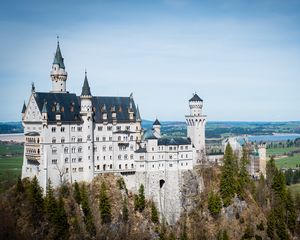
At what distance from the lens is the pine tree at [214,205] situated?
3787 inches

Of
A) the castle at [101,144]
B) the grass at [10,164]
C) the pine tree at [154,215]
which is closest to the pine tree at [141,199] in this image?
the pine tree at [154,215]

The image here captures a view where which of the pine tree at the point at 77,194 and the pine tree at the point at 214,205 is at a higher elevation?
the pine tree at the point at 77,194

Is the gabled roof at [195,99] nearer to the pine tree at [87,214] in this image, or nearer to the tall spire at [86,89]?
the tall spire at [86,89]

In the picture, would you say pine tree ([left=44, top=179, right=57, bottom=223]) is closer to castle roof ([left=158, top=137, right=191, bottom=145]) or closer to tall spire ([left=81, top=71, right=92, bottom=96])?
tall spire ([left=81, top=71, right=92, bottom=96])

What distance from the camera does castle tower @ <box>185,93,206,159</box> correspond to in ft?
350

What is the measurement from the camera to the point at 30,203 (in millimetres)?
84312

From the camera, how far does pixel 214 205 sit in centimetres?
9619

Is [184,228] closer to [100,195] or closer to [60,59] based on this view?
[100,195]

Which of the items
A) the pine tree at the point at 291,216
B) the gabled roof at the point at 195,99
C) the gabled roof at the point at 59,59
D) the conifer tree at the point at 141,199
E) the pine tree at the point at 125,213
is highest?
the gabled roof at the point at 59,59

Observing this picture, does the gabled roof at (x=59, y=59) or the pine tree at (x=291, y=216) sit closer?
the gabled roof at (x=59, y=59)

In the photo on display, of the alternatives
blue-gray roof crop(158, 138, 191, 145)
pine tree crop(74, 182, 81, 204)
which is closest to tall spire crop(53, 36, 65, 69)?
blue-gray roof crop(158, 138, 191, 145)

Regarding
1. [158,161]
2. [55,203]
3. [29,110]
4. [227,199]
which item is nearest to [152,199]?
[158,161]

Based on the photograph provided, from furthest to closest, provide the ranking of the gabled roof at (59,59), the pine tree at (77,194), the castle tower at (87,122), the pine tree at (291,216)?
the pine tree at (291,216), the gabled roof at (59,59), the castle tower at (87,122), the pine tree at (77,194)

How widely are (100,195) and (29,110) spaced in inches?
867
